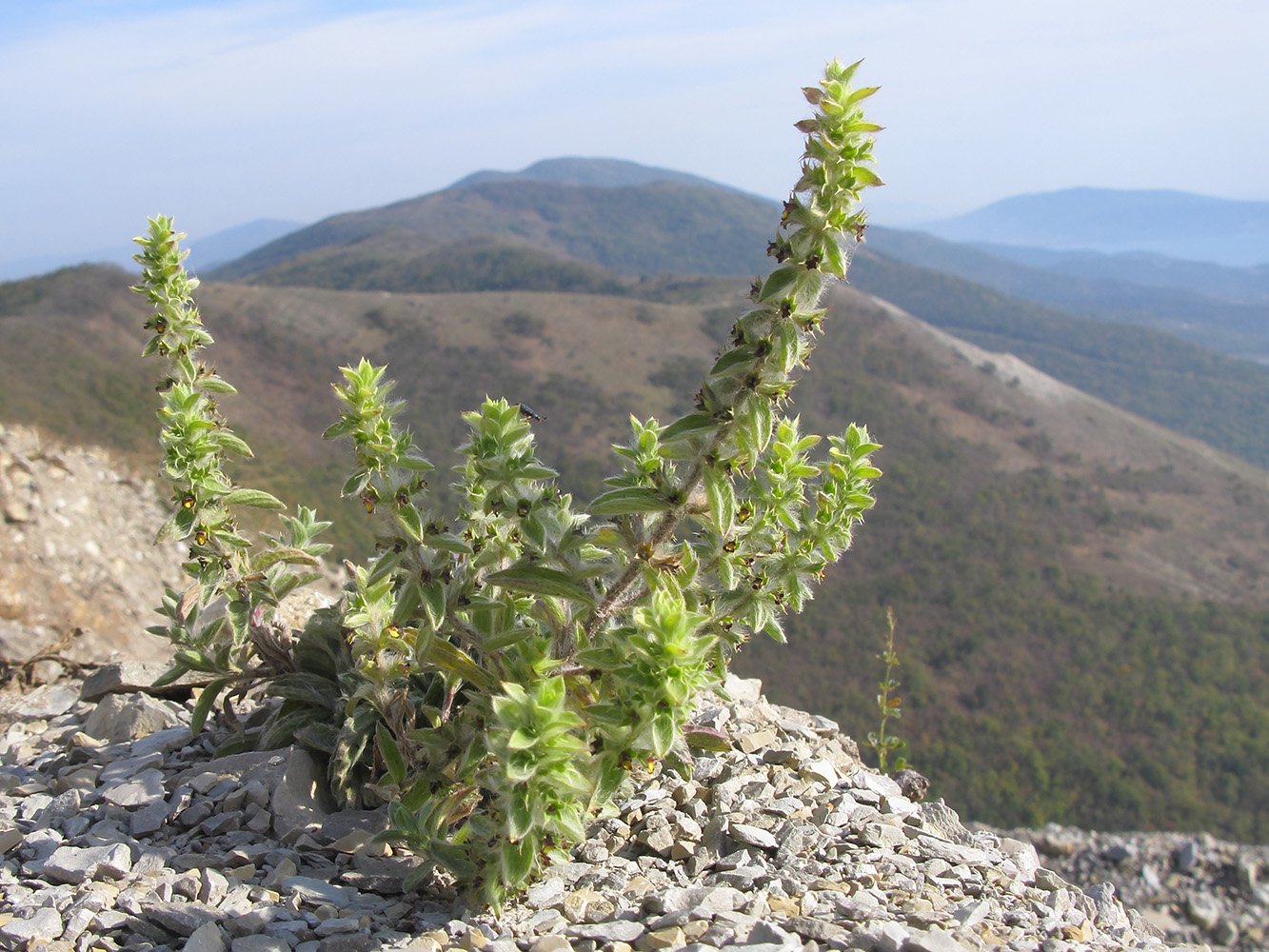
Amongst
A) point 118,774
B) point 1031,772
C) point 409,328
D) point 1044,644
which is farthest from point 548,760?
point 409,328

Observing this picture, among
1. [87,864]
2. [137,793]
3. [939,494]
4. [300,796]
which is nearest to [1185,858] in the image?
[300,796]

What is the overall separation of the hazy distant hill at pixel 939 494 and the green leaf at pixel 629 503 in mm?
27343

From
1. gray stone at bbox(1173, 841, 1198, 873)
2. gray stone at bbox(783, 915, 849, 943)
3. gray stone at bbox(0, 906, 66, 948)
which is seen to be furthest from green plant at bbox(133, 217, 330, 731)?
gray stone at bbox(1173, 841, 1198, 873)

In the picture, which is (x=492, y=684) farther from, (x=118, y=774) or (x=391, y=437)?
(x=118, y=774)

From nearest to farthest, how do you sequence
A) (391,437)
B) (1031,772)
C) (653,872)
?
(391,437), (653,872), (1031,772)

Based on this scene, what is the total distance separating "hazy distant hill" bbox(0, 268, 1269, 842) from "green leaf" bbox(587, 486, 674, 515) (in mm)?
27343

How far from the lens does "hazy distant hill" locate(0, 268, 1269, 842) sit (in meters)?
50.0

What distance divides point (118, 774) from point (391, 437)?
2.92 meters

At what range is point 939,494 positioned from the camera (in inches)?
3125

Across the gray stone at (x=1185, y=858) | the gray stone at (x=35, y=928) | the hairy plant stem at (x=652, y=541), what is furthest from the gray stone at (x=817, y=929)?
the gray stone at (x=1185, y=858)

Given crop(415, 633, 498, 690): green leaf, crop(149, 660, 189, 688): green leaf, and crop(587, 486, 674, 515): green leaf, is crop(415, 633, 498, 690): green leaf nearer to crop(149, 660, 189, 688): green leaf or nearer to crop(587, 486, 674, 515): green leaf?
crop(587, 486, 674, 515): green leaf

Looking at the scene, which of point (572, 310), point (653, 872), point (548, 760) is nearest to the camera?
point (548, 760)

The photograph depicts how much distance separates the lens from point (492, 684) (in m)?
3.97

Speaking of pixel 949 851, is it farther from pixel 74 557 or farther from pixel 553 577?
pixel 74 557
